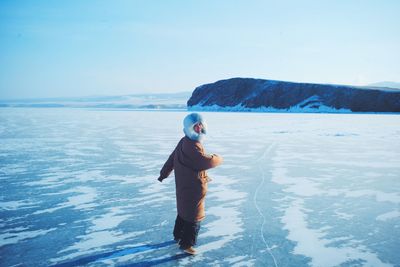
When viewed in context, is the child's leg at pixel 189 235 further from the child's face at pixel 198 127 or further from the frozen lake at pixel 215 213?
the child's face at pixel 198 127

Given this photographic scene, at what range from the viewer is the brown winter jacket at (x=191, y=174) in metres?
3.12

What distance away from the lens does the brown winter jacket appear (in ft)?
10.2

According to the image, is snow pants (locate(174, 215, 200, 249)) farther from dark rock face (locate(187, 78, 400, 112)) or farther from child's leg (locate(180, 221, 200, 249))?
dark rock face (locate(187, 78, 400, 112))

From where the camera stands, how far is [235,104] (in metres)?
72.7

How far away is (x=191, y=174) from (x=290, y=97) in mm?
66142

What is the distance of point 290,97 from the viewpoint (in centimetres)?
6638

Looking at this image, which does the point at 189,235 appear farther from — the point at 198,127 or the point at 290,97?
the point at 290,97

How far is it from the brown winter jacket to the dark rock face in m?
57.4

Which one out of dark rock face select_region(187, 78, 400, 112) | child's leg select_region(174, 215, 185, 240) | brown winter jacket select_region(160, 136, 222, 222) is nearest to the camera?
brown winter jacket select_region(160, 136, 222, 222)

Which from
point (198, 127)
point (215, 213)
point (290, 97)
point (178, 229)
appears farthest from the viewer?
point (290, 97)

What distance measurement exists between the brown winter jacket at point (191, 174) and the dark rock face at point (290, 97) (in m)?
57.4

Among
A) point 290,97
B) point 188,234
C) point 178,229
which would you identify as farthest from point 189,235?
point 290,97

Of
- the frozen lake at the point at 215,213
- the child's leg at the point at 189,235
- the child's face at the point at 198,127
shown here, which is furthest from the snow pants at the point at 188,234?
the child's face at the point at 198,127

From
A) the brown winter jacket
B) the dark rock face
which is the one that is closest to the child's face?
the brown winter jacket
